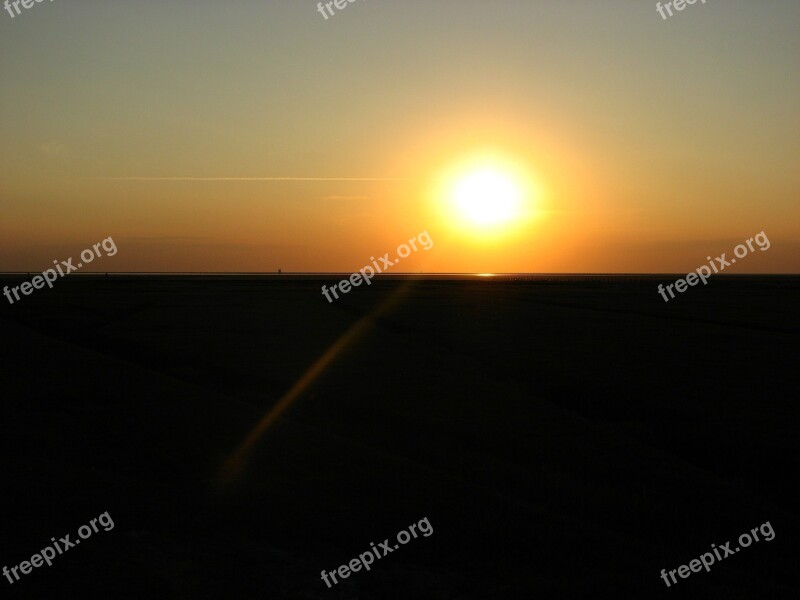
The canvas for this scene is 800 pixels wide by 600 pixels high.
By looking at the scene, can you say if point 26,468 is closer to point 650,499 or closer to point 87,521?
point 87,521

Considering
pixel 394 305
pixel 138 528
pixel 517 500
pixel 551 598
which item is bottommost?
pixel 551 598

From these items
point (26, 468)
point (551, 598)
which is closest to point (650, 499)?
point (551, 598)

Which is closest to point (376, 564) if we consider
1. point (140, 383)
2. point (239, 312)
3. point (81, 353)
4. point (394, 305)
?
point (140, 383)

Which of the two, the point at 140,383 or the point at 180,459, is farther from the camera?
the point at 140,383

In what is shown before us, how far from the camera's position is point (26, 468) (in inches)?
705

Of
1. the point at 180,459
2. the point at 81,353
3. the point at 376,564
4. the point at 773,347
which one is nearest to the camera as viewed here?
the point at 376,564

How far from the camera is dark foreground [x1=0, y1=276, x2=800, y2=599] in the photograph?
1395 centimetres

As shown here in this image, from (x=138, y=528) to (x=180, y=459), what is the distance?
484 cm

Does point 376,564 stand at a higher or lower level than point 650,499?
higher

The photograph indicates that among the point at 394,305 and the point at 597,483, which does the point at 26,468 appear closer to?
the point at 597,483

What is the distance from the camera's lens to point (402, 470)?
19.8 metres

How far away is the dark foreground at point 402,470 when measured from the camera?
45.8 ft

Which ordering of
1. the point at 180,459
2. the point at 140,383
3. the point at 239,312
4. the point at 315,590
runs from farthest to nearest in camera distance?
the point at 239,312 < the point at 140,383 < the point at 180,459 < the point at 315,590

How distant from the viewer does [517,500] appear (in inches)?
712
